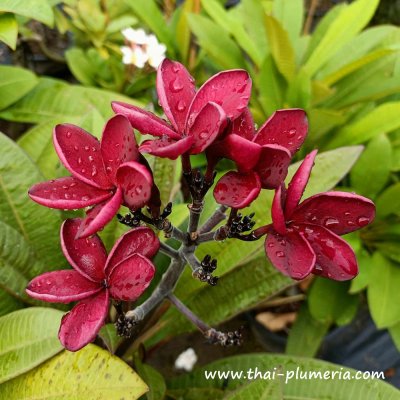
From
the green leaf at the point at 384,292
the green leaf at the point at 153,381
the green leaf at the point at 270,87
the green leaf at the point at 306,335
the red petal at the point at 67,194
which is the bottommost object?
the green leaf at the point at 306,335

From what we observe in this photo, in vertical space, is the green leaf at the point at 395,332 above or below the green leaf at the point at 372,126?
below

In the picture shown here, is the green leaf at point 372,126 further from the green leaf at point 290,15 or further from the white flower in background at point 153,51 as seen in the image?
the white flower in background at point 153,51

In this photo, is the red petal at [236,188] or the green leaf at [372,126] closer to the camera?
the red petal at [236,188]

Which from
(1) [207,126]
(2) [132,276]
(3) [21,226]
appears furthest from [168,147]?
(3) [21,226]

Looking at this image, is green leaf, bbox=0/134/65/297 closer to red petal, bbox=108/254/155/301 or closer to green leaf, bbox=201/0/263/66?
red petal, bbox=108/254/155/301

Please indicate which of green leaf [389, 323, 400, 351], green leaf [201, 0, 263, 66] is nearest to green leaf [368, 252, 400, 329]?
green leaf [389, 323, 400, 351]

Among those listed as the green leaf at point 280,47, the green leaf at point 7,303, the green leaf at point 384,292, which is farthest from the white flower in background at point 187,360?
the green leaf at point 280,47

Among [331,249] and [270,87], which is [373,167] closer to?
[270,87]
